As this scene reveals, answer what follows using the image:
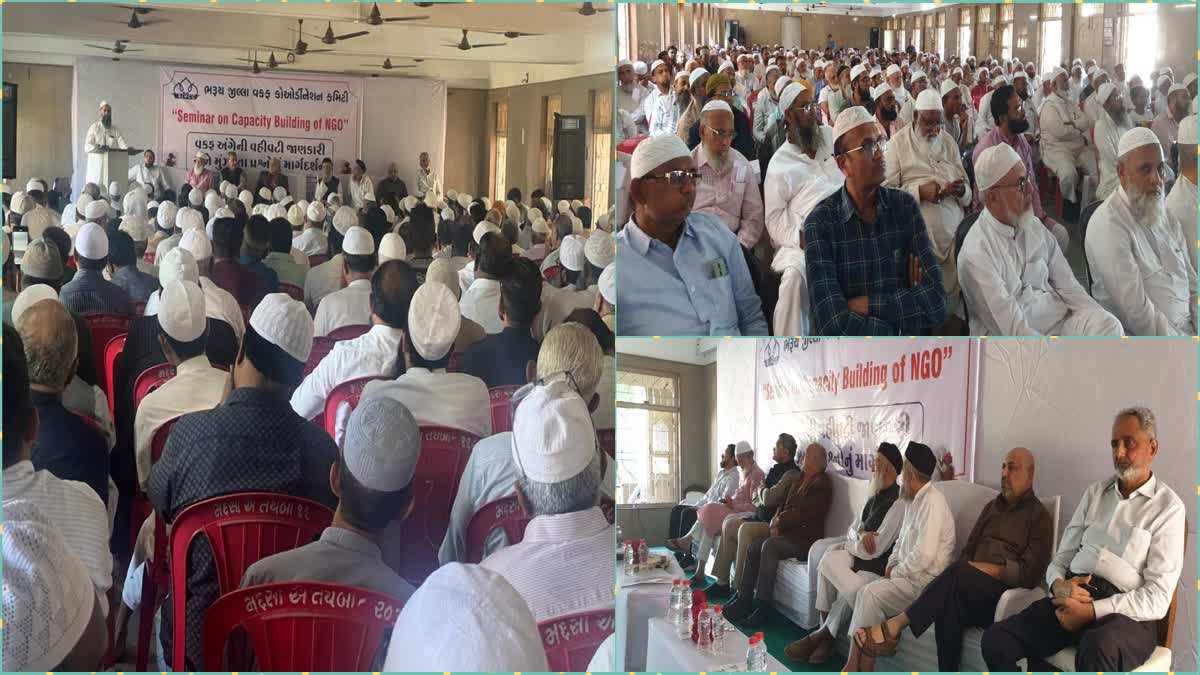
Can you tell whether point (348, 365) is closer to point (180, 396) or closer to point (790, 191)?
point (180, 396)

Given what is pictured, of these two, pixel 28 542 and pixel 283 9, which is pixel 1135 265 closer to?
pixel 283 9

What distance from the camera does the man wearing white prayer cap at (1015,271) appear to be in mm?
3043

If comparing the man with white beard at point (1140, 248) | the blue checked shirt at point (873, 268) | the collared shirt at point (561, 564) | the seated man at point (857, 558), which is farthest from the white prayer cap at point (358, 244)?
the man with white beard at point (1140, 248)

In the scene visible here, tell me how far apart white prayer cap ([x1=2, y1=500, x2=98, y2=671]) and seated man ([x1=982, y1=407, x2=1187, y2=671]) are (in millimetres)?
2521

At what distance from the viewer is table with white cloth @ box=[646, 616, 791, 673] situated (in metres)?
3.18

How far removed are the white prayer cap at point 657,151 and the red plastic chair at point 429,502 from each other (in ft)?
2.94

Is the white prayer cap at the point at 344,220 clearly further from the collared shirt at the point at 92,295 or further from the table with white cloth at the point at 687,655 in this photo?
the table with white cloth at the point at 687,655

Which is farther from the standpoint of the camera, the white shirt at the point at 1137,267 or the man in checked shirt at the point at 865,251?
the white shirt at the point at 1137,267

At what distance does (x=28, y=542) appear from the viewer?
3.03 meters

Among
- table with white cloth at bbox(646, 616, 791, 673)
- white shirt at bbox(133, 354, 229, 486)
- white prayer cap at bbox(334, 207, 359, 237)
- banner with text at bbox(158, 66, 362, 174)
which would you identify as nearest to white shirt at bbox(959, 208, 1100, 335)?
table with white cloth at bbox(646, 616, 791, 673)

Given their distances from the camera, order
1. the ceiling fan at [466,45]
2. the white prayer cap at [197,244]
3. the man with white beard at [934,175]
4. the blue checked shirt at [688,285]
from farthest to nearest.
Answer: the ceiling fan at [466,45], the white prayer cap at [197,244], the man with white beard at [934,175], the blue checked shirt at [688,285]

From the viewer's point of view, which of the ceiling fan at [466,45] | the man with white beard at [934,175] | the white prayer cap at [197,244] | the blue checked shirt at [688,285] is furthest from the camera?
the ceiling fan at [466,45]

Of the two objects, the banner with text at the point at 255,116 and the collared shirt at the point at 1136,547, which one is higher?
the banner with text at the point at 255,116

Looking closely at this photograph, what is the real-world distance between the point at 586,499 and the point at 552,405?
0.93 feet
